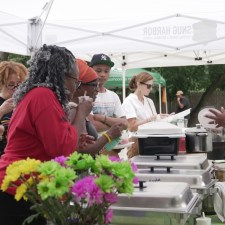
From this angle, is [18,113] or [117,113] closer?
[18,113]

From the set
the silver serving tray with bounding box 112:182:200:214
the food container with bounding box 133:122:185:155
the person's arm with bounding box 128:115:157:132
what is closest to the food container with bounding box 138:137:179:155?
the food container with bounding box 133:122:185:155

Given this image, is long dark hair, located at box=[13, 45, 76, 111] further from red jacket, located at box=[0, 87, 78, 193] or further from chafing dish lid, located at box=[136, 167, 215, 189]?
chafing dish lid, located at box=[136, 167, 215, 189]

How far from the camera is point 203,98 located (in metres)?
16.6

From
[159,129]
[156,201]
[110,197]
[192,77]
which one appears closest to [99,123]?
[159,129]

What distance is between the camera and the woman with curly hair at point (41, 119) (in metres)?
1.54

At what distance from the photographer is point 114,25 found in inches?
168

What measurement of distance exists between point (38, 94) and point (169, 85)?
16741mm

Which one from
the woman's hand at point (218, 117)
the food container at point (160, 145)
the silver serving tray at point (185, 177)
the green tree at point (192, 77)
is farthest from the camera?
the green tree at point (192, 77)

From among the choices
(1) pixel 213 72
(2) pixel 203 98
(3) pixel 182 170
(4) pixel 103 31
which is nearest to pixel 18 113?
(3) pixel 182 170

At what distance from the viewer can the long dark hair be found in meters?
1.64

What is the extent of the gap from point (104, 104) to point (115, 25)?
127 cm

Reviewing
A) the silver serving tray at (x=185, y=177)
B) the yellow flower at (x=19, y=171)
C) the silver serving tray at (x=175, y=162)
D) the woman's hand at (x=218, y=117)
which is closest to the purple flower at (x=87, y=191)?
the yellow flower at (x=19, y=171)

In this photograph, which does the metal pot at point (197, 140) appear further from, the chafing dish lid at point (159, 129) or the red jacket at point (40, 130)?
the red jacket at point (40, 130)

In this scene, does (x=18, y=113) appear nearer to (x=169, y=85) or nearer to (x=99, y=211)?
(x=99, y=211)
